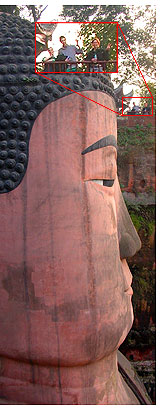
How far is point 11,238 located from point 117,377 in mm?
1010

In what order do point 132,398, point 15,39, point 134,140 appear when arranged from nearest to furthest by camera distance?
point 15,39 → point 132,398 → point 134,140

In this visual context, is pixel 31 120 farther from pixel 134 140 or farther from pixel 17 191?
pixel 134 140

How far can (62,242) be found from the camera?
5.15ft

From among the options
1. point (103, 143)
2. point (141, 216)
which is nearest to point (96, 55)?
point (103, 143)

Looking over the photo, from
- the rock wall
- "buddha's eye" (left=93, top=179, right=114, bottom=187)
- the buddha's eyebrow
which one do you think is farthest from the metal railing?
the rock wall

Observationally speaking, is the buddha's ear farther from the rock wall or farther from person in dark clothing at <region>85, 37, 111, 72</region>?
the rock wall

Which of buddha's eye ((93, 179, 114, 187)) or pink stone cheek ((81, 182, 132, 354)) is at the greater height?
buddha's eye ((93, 179, 114, 187))

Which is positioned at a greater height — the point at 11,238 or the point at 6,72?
the point at 6,72

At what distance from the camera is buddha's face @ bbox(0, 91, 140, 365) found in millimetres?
1565

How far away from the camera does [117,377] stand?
6.41 feet

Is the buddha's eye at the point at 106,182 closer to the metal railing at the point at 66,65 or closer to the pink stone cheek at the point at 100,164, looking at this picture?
the pink stone cheek at the point at 100,164

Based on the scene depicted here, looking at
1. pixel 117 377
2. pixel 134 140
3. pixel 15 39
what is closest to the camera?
pixel 15 39

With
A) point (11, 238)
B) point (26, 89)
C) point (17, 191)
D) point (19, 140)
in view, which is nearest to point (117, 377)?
point (11, 238)

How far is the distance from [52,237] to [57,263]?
0.12 m
